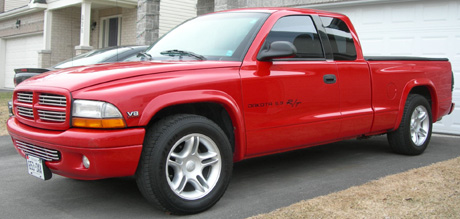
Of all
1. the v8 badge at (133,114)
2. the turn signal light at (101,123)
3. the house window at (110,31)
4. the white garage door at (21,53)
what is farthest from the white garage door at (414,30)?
the white garage door at (21,53)

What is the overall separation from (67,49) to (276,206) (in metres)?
17.3

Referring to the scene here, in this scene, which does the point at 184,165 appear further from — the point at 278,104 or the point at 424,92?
the point at 424,92

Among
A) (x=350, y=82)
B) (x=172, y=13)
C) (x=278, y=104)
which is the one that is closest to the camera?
(x=278, y=104)

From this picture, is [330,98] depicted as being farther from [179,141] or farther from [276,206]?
[179,141]

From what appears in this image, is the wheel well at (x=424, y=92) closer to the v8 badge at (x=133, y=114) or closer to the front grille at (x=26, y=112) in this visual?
the v8 badge at (x=133, y=114)

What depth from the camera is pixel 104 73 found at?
3.61m

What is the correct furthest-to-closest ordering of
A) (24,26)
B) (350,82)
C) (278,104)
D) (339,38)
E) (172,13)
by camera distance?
(24,26)
(172,13)
(339,38)
(350,82)
(278,104)

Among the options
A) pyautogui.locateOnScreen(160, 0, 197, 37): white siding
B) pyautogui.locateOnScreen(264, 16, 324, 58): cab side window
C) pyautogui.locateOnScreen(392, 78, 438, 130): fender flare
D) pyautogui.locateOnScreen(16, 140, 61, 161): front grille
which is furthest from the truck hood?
pyautogui.locateOnScreen(160, 0, 197, 37): white siding

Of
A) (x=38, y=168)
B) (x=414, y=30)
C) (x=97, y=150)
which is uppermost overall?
(x=414, y=30)

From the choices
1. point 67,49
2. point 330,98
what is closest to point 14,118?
Result: point 330,98

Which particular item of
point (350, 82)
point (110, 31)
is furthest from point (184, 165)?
point (110, 31)

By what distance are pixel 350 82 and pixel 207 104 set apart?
1.86 metres

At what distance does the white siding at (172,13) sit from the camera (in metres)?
16.8

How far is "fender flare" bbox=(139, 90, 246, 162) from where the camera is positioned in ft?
11.4
